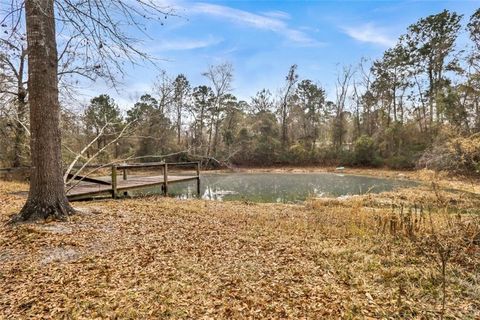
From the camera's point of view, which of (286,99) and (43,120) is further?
(286,99)

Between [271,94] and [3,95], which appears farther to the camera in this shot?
[271,94]

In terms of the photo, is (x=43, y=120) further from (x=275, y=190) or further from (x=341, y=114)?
(x=341, y=114)

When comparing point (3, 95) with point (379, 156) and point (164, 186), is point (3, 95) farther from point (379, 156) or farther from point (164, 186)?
point (379, 156)

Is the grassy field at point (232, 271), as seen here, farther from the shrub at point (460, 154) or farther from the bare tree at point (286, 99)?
the bare tree at point (286, 99)

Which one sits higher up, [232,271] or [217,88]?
[217,88]

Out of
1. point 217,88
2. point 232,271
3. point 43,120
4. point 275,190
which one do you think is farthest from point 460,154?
point 217,88

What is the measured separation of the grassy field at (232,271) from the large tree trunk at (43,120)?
416mm

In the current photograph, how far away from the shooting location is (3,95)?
1064 centimetres

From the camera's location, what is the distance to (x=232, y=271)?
127 inches

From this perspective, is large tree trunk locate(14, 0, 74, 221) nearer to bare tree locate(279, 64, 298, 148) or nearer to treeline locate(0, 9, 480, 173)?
treeline locate(0, 9, 480, 173)

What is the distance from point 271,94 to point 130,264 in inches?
1210

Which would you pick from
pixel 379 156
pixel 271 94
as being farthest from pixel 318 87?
pixel 379 156

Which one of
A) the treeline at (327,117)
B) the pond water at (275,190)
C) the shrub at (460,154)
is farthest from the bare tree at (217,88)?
the shrub at (460,154)

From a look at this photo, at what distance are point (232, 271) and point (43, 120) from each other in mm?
3867
